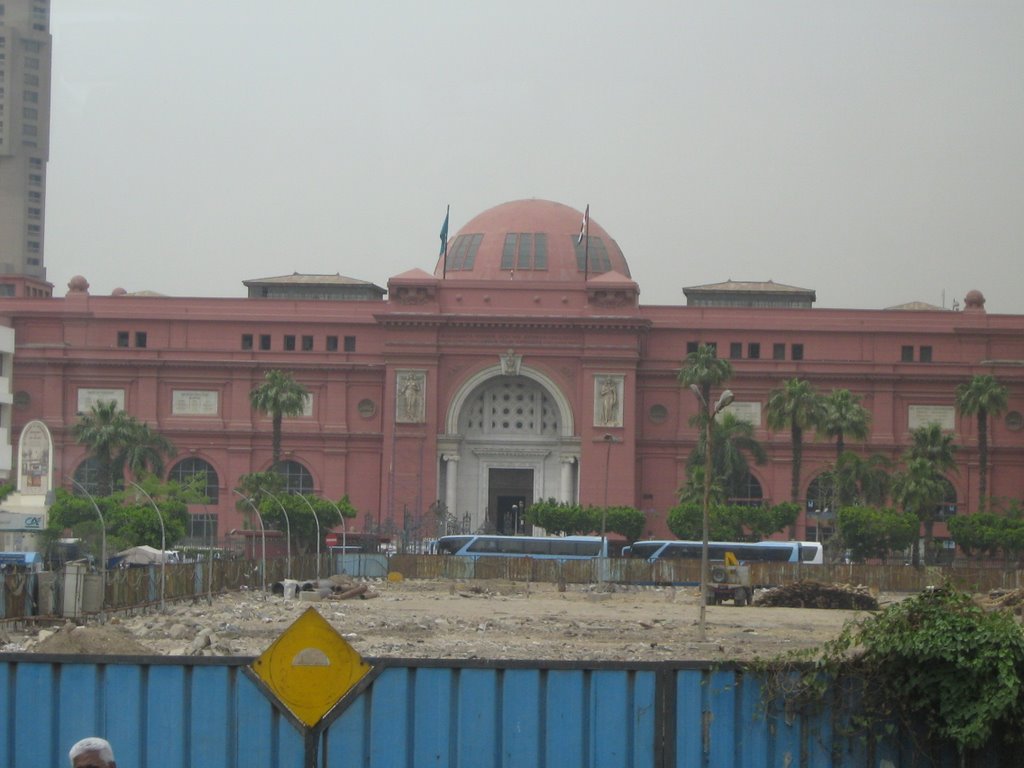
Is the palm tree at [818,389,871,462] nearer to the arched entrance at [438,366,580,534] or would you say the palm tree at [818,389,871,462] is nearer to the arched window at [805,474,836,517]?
the arched window at [805,474,836,517]

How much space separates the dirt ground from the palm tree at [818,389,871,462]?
809 inches

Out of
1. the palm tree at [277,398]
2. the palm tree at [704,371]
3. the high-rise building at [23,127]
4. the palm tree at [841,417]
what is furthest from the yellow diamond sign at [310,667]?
the high-rise building at [23,127]

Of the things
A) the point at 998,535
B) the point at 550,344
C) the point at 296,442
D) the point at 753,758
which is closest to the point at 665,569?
the point at 998,535

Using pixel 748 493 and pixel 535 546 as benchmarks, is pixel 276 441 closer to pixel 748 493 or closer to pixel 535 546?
pixel 535 546

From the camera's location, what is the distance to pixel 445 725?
42.7ft

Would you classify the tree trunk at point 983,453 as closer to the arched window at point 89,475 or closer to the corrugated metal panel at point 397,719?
the arched window at point 89,475

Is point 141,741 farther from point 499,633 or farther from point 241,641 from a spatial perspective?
point 499,633

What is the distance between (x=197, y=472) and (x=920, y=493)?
32570mm

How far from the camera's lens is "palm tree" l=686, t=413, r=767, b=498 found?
247ft

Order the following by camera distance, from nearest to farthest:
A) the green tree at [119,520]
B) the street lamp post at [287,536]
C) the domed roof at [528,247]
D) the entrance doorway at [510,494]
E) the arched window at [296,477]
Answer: the street lamp post at [287,536] → the green tree at [119,520] → the arched window at [296,477] → the entrance doorway at [510,494] → the domed roof at [528,247]

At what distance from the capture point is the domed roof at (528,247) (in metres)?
86.1

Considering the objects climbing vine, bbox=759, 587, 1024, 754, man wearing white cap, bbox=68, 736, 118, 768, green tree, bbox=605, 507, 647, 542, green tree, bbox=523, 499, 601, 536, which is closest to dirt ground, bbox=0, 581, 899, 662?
climbing vine, bbox=759, 587, 1024, 754

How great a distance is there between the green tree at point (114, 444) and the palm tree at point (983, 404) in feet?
114

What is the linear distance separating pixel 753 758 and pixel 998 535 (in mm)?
57469
